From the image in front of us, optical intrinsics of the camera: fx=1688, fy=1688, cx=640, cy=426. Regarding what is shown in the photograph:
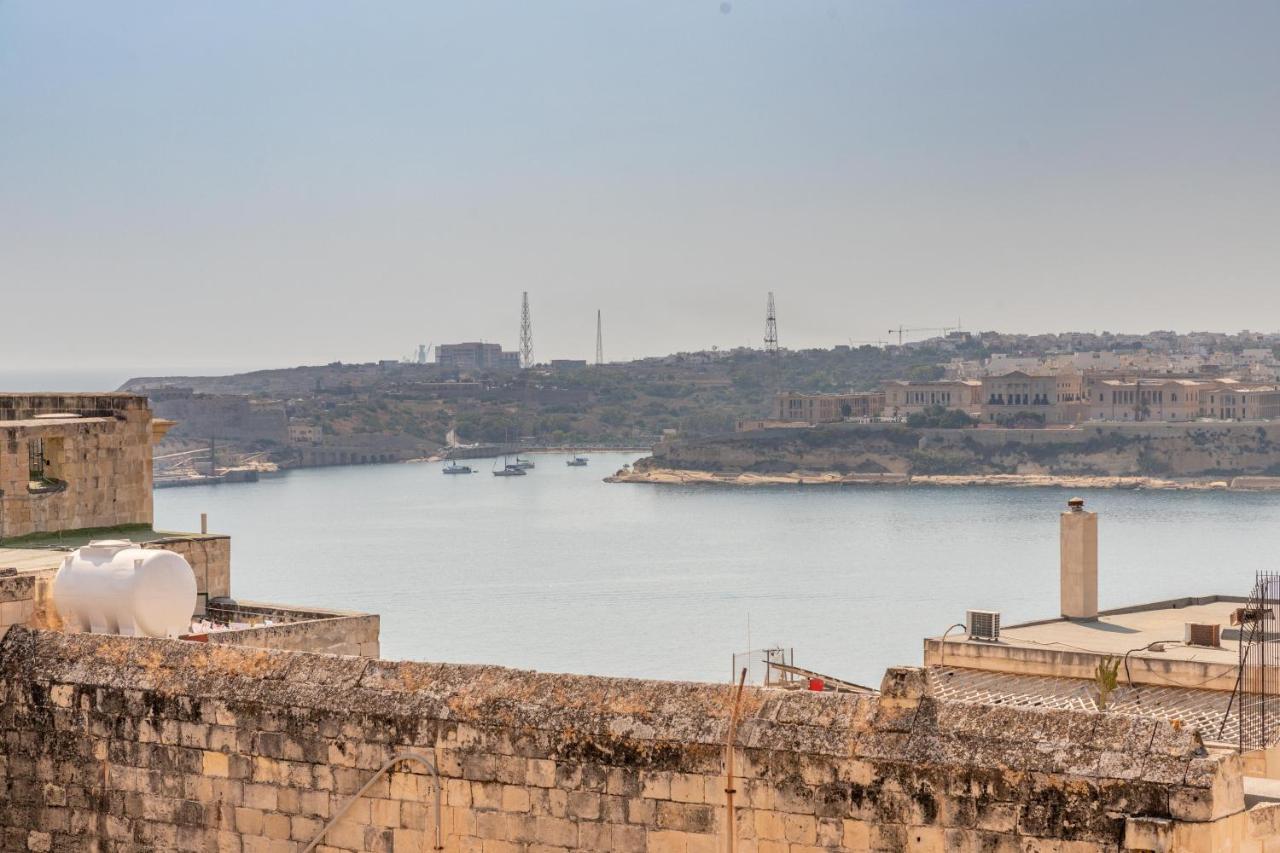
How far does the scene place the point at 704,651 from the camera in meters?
46.3

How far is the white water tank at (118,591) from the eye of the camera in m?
5.45

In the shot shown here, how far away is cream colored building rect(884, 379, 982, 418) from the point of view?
472 feet

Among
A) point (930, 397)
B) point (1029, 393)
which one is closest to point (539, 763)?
point (1029, 393)

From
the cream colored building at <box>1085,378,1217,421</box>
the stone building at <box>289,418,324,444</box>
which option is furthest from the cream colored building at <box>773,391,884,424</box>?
the stone building at <box>289,418,324,444</box>

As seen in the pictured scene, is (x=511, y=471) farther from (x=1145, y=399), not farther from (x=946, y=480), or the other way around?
(x=1145, y=399)

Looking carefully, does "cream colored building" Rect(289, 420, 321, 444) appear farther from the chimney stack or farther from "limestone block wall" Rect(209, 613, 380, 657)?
"limestone block wall" Rect(209, 613, 380, 657)

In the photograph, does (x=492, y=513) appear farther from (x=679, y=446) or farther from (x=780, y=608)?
(x=780, y=608)

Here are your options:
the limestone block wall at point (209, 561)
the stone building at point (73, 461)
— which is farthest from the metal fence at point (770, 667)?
the stone building at point (73, 461)

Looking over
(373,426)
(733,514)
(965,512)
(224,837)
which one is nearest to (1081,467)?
(965,512)

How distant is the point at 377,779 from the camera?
14.3 feet

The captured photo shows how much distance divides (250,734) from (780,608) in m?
53.1

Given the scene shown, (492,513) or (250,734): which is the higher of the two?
(250,734)

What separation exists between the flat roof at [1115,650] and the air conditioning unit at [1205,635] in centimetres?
5

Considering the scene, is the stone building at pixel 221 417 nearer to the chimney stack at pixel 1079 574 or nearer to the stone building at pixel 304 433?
the stone building at pixel 304 433
